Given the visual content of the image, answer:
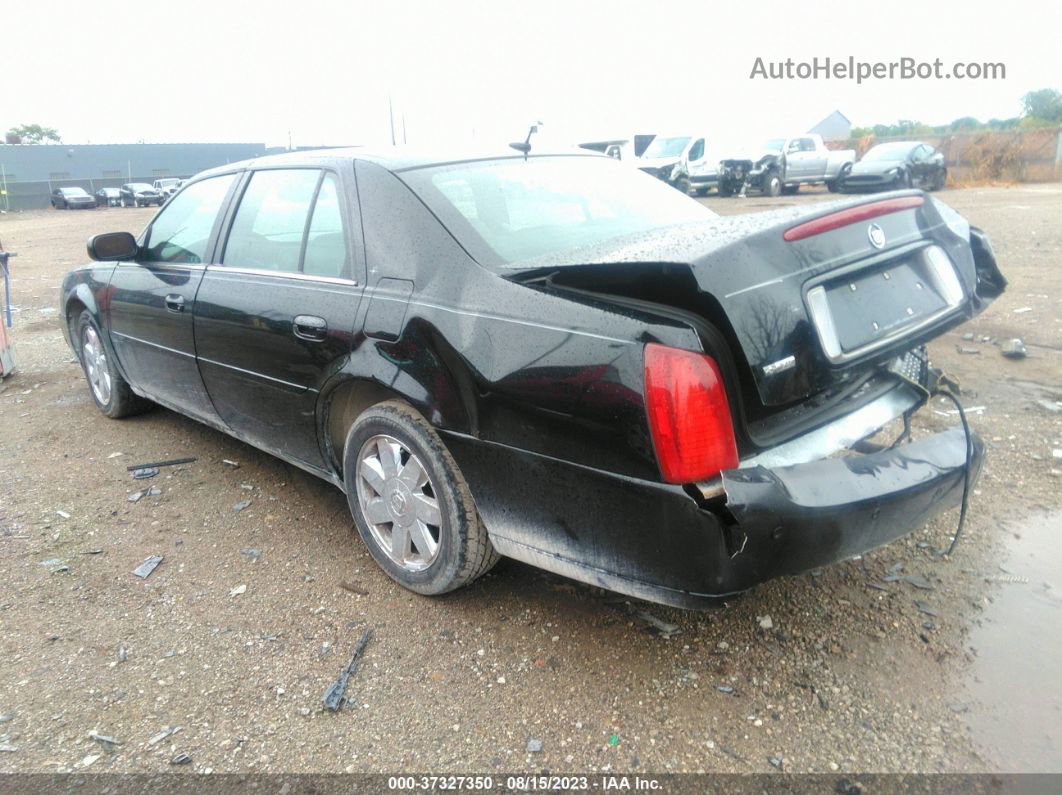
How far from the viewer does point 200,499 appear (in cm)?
390

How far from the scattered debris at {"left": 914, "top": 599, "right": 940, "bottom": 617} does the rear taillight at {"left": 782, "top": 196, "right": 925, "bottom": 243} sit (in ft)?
4.31

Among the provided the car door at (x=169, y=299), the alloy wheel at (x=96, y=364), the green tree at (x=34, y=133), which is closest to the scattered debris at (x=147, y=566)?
the car door at (x=169, y=299)

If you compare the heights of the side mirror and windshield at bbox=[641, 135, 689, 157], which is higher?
windshield at bbox=[641, 135, 689, 157]

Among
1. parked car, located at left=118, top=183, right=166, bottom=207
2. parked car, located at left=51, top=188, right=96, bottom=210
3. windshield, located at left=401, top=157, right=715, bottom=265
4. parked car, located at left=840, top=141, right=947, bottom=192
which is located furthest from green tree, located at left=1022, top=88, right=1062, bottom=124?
windshield, located at left=401, top=157, right=715, bottom=265

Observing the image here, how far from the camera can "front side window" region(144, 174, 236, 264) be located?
3.88 meters

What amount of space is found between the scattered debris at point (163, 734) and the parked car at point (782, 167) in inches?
939

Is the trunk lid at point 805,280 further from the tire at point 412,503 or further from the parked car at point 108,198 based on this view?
the parked car at point 108,198

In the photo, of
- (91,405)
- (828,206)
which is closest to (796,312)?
(828,206)

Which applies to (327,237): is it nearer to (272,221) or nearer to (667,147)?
(272,221)

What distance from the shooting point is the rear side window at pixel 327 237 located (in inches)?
119

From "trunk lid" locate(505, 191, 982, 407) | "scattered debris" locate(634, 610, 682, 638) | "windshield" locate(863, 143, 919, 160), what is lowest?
"scattered debris" locate(634, 610, 682, 638)

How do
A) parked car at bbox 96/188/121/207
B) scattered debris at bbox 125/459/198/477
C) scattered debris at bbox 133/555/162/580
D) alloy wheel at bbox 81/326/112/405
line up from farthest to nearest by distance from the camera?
parked car at bbox 96/188/121/207
alloy wheel at bbox 81/326/112/405
scattered debris at bbox 125/459/198/477
scattered debris at bbox 133/555/162/580

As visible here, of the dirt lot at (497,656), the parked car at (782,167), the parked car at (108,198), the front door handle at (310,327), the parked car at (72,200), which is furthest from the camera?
the parked car at (108,198)

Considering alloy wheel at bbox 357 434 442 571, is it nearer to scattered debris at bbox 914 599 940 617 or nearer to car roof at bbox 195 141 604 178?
car roof at bbox 195 141 604 178
